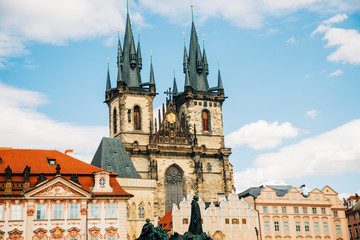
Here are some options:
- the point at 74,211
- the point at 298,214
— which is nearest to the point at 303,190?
the point at 298,214

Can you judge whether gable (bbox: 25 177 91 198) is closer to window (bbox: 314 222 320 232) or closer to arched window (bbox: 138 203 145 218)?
arched window (bbox: 138 203 145 218)

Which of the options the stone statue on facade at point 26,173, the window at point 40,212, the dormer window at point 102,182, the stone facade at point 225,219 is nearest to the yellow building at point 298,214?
the stone facade at point 225,219

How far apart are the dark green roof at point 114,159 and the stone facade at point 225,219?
630 cm

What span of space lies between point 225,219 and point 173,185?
17.5 metres

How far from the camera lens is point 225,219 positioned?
177 ft

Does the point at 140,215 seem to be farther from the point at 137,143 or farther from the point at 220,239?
the point at 137,143

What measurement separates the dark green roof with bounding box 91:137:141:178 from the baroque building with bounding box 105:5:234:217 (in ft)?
38.3

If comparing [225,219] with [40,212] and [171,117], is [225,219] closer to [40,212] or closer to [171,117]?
[40,212]

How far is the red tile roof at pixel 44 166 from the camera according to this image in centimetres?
4088

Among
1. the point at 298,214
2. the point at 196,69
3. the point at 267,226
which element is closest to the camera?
the point at 267,226

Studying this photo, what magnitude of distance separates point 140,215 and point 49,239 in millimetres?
18102

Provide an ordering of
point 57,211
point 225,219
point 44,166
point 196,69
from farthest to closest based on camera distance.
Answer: point 196,69 → point 225,219 → point 44,166 → point 57,211

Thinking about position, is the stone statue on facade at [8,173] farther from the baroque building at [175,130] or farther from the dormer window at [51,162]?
the baroque building at [175,130]

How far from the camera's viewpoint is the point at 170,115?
74938mm
